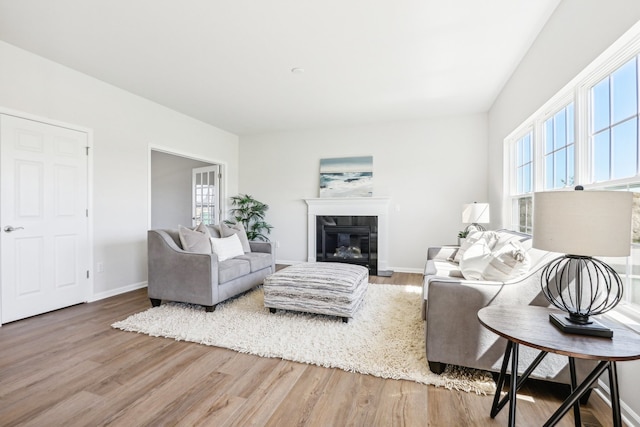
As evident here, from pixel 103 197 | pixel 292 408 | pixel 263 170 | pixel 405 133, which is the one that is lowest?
pixel 292 408

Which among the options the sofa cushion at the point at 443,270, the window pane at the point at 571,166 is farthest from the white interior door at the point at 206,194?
the window pane at the point at 571,166

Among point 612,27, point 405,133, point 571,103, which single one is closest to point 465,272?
point 571,103

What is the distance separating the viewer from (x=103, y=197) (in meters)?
3.70

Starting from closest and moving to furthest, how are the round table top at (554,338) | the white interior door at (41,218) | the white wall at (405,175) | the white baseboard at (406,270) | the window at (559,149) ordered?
the round table top at (554,338), the window at (559,149), the white interior door at (41,218), the white wall at (405,175), the white baseboard at (406,270)

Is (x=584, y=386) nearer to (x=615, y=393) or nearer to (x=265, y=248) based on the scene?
(x=615, y=393)

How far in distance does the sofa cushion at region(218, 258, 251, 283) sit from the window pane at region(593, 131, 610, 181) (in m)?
3.19

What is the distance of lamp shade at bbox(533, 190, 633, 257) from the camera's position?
1199mm

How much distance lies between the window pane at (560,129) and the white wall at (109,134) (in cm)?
472

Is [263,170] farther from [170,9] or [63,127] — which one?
[170,9]

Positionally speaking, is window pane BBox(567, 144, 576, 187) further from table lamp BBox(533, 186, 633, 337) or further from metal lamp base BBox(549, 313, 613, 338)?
metal lamp base BBox(549, 313, 613, 338)

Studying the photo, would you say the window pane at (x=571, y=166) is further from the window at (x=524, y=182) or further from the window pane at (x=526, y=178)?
the window pane at (x=526, y=178)

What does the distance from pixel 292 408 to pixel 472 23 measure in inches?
123

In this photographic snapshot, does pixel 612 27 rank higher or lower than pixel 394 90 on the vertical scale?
lower

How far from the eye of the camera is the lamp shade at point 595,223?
1.20 m
